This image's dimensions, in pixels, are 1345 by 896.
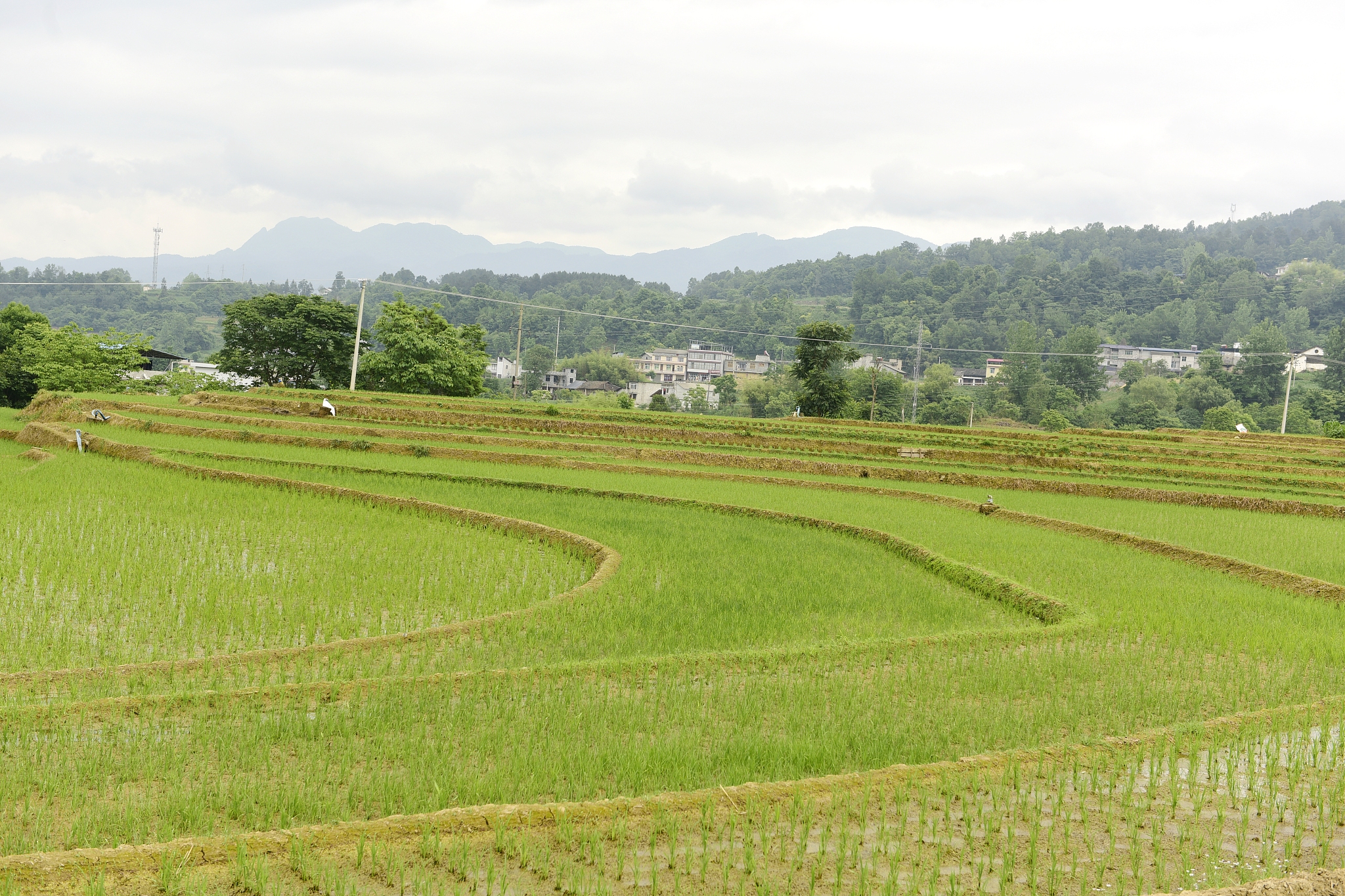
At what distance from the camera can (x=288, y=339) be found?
42.8 meters

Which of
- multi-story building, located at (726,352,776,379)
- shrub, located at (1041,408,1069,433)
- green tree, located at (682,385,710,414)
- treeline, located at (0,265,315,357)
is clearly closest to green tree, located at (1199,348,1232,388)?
shrub, located at (1041,408,1069,433)

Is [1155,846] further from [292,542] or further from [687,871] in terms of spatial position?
[292,542]

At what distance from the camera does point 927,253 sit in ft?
526

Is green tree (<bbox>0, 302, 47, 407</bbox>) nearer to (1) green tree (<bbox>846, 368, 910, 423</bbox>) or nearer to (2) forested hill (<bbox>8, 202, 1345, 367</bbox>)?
(1) green tree (<bbox>846, 368, 910, 423</bbox>)

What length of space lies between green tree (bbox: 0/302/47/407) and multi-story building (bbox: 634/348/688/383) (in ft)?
181

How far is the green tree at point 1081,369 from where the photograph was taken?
6581 centimetres

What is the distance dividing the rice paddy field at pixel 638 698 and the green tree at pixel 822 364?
23.1 metres

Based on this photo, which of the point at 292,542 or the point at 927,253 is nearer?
the point at 292,542

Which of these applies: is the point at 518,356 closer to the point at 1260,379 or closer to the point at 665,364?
the point at 1260,379

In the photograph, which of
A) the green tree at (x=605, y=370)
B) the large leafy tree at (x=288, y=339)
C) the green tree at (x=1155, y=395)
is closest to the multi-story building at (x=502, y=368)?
the green tree at (x=605, y=370)

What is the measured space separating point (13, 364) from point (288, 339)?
10480mm

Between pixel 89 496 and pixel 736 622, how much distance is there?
9.29 m

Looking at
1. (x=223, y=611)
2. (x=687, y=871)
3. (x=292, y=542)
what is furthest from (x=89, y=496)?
(x=687, y=871)

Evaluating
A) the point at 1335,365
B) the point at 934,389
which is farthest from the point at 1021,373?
the point at 1335,365
